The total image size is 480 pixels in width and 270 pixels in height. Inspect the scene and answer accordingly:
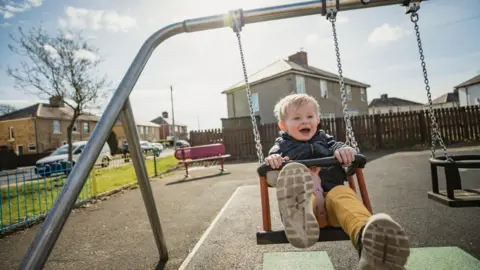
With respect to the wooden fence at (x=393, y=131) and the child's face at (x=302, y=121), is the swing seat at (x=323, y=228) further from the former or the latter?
the wooden fence at (x=393, y=131)

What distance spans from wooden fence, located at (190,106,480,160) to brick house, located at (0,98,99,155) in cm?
2609

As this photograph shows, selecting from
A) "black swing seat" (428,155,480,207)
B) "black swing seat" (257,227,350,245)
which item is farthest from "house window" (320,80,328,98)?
"black swing seat" (257,227,350,245)

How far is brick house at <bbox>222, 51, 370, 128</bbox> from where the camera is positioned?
22.7 meters

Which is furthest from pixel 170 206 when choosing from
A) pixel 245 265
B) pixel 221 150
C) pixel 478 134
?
pixel 478 134

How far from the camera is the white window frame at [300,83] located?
74.5 feet

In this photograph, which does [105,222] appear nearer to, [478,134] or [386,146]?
[386,146]

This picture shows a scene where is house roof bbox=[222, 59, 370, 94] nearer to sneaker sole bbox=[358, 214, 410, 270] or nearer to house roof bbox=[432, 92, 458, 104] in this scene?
sneaker sole bbox=[358, 214, 410, 270]

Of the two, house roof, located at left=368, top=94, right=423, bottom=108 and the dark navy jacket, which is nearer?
the dark navy jacket

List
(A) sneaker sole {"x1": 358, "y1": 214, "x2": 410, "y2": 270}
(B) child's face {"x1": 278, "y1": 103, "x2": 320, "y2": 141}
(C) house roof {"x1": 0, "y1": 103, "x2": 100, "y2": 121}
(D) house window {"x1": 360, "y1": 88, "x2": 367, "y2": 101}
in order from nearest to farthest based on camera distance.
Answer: (A) sneaker sole {"x1": 358, "y1": 214, "x2": 410, "y2": 270}, (B) child's face {"x1": 278, "y1": 103, "x2": 320, "y2": 141}, (D) house window {"x1": 360, "y1": 88, "x2": 367, "y2": 101}, (C) house roof {"x1": 0, "y1": 103, "x2": 100, "y2": 121}

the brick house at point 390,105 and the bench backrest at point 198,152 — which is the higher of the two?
the brick house at point 390,105

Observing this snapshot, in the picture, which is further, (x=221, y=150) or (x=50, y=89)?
(x=50, y=89)

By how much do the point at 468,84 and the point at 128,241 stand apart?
48.9 metres

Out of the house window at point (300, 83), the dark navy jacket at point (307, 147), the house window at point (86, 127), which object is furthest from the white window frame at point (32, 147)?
the dark navy jacket at point (307, 147)

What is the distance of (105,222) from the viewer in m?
4.97
